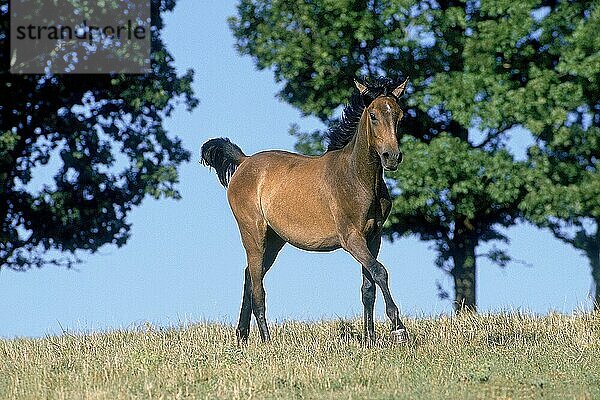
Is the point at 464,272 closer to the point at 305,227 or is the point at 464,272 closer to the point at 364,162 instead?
the point at 305,227

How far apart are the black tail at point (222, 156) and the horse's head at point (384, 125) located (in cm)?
379

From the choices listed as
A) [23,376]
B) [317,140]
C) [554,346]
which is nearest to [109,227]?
[317,140]

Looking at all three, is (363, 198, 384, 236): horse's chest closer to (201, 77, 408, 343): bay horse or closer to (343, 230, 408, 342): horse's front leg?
(201, 77, 408, 343): bay horse

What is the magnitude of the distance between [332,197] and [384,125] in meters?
1.56

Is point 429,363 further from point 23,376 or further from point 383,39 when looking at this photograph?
point 383,39

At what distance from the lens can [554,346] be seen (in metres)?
13.0

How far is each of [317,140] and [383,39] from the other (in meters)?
2.69

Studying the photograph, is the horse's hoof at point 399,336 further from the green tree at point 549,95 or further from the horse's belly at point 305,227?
the green tree at point 549,95

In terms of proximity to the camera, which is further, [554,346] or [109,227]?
[109,227]

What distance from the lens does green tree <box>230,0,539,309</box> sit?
1914 cm

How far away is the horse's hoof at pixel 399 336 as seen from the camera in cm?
1190

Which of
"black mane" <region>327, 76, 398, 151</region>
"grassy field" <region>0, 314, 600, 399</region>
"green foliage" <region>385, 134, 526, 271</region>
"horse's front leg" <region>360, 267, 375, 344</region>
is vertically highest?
"green foliage" <region>385, 134, 526, 271</region>

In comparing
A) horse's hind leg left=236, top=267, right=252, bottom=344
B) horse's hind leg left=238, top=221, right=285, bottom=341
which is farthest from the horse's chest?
horse's hind leg left=236, top=267, right=252, bottom=344

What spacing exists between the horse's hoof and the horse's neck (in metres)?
1.91
